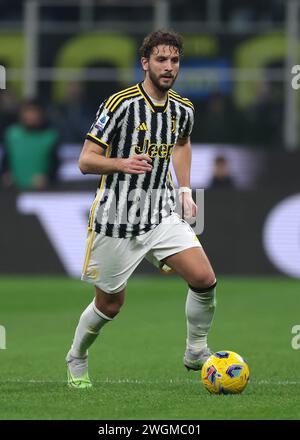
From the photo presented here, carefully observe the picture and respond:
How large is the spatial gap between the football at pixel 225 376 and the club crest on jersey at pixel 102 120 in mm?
1684

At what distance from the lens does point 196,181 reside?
1689 centimetres

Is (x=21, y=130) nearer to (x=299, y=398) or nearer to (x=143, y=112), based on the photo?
(x=143, y=112)

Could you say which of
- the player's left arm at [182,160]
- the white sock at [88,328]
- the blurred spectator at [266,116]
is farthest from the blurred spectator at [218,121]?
the white sock at [88,328]

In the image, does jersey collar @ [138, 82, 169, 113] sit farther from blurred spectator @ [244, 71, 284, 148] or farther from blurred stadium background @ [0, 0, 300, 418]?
blurred spectator @ [244, 71, 284, 148]

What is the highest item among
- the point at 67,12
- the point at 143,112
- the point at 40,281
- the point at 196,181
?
the point at 67,12

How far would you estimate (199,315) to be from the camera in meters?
8.05

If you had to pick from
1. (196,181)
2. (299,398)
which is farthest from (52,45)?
(299,398)

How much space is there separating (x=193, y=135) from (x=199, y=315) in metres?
10.5

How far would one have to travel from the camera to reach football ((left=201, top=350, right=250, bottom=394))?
7488 millimetres

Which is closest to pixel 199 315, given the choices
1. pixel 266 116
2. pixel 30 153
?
pixel 30 153

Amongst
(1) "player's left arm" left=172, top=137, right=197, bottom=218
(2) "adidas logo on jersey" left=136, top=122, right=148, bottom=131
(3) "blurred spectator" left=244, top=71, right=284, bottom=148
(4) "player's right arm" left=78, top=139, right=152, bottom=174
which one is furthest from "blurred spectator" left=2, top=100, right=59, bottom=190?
(4) "player's right arm" left=78, top=139, right=152, bottom=174

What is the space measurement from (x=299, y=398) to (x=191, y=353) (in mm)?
1037

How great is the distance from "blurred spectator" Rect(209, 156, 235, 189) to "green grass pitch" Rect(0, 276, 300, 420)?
4.59 feet

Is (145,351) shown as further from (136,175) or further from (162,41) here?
(162,41)
